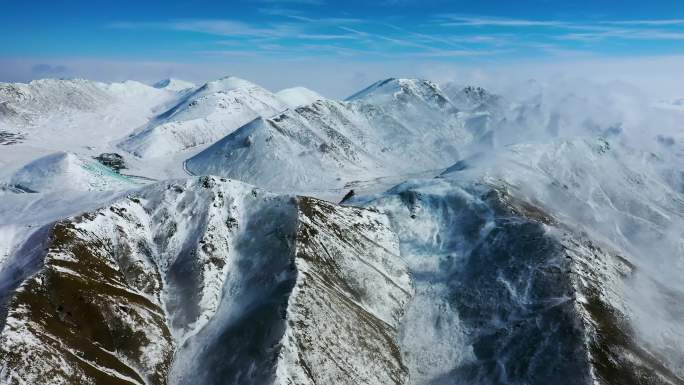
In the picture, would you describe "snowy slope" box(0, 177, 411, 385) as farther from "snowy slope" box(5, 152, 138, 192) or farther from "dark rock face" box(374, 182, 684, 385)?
"snowy slope" box(5, 152, 138, 192)

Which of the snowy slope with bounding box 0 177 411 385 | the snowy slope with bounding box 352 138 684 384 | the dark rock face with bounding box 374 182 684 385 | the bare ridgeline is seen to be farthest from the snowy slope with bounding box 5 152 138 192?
the dark rock face with bounding box 374 182 684 385

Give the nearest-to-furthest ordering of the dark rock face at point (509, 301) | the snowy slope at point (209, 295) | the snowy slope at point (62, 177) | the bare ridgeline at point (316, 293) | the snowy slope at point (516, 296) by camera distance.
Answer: the snowy slope at point (209, 295), the bare ridgeline at point (316, 293), the dark rock face at point (509, 301), the snowy slope at point (516, 296), the snowy slope at point (62, 177)

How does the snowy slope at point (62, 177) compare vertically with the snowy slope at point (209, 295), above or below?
below

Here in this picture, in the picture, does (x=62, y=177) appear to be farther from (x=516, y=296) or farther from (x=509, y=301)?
(x=516, y=296)

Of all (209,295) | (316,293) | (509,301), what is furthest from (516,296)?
(209,295)

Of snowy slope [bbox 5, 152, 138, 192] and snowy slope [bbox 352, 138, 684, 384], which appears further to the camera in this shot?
snowy slope [bbox 5, 152, 138, 192]

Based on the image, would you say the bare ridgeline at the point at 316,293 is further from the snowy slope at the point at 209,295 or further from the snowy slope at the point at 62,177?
the snowy slope at the point at 62,177

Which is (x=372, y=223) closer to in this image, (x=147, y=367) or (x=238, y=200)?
(x=238, y=200)

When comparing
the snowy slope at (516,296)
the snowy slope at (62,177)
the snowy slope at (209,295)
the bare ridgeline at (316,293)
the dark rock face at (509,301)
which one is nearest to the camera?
the snowy slope at (209,295)

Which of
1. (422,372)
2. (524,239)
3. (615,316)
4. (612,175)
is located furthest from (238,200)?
(612,175)

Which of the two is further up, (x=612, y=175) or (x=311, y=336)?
(x=311, y=336)

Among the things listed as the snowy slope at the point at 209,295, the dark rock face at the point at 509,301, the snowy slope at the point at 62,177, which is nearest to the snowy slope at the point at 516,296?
the dark rock face at the point at 509,301
